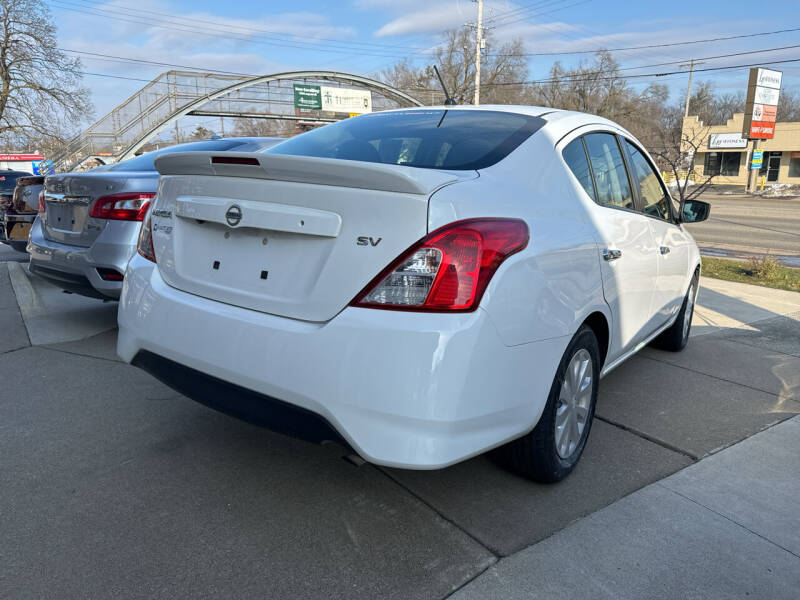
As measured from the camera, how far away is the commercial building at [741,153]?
46031mm

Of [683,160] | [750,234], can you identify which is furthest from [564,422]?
[750,234]

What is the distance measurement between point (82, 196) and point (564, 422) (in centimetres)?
384

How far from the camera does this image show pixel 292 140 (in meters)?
3.51

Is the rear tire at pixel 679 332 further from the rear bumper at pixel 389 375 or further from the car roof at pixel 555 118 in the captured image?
the rear bumper at pixel 389 375

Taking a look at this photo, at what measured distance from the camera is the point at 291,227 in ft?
7.32

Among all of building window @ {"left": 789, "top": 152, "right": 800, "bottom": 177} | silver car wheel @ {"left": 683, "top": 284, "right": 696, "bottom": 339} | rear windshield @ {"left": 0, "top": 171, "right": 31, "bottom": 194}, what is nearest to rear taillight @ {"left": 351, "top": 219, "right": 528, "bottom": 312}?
silver car wheel @ {"left": 683, "top": 284, "right": 696, "bottom": 339}

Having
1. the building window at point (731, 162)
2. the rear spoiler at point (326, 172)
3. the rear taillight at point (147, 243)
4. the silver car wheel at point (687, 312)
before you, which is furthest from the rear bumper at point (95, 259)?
the building window at point (731, 162)

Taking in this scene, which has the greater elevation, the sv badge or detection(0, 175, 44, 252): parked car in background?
the sv badge

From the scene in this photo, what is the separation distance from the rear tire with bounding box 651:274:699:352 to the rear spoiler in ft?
10.0

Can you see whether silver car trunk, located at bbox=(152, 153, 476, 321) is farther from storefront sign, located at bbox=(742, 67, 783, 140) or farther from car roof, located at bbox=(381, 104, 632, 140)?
storefront sign, located at bbox=(742, 67, 783, 140)

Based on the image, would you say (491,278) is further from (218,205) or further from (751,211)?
(751,211)

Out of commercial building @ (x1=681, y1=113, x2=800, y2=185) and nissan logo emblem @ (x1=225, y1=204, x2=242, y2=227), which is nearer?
nissan logo emblem @ (x1=225, y1=204, x2=242, y2=227)

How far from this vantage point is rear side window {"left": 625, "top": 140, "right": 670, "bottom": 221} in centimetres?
383

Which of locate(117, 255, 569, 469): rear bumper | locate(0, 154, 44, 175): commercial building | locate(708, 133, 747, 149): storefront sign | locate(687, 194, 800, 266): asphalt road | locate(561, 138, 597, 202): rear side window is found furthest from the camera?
locate(0, 154, 44, 175): commercial building
